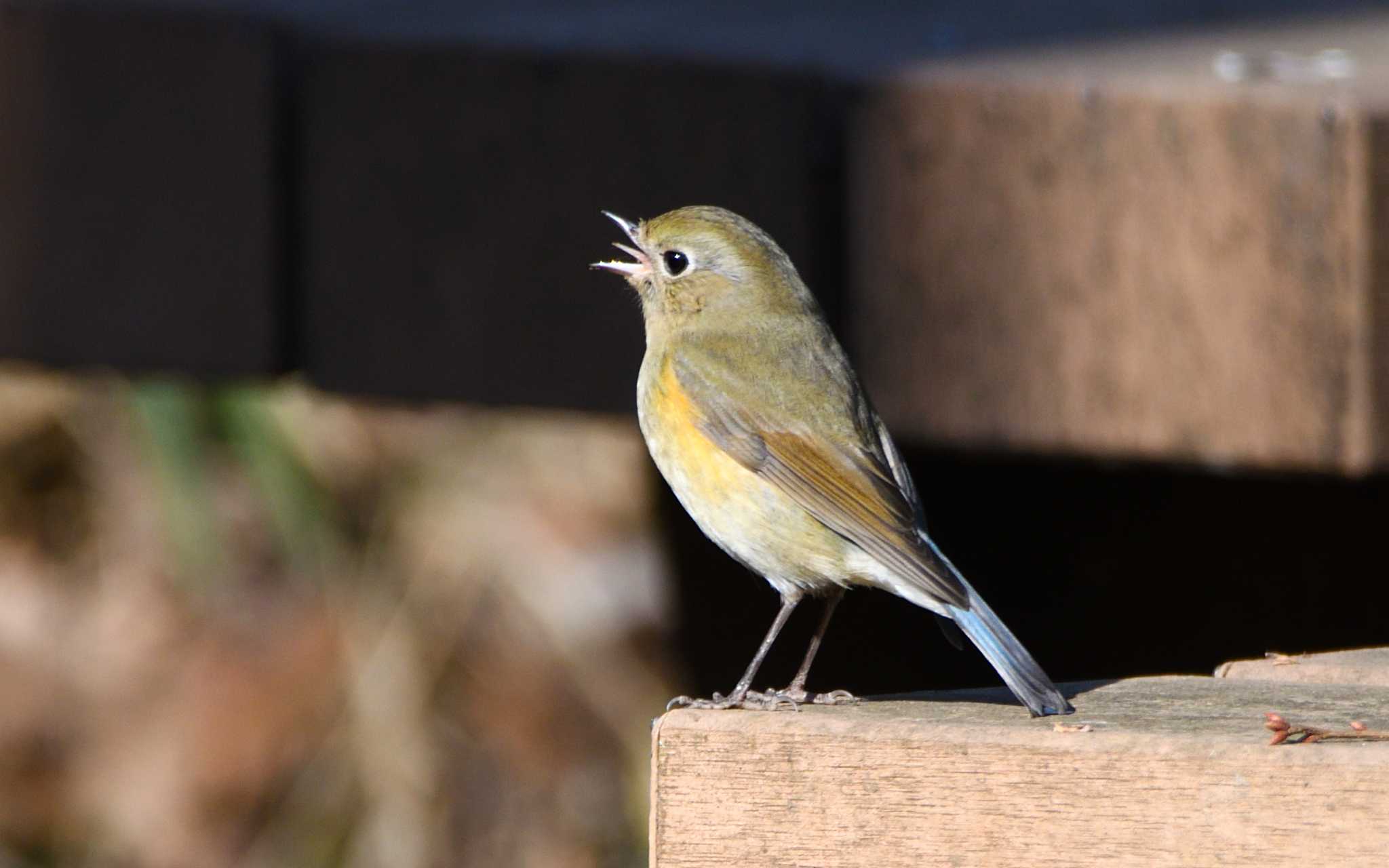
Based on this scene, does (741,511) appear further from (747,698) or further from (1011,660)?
(1011,660)

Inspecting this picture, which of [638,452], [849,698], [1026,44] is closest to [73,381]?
[638,452]

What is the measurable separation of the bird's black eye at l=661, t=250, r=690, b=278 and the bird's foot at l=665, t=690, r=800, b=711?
88 cm

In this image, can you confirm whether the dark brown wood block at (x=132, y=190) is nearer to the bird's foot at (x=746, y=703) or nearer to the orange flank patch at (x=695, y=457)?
the orange flank patch at (x=695, y=457)

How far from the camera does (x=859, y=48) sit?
4.21 metres

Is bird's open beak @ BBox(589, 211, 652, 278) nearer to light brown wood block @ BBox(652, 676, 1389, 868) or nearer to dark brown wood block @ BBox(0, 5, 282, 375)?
dark brown wood block @ BBox(0, 5, 282, 375)

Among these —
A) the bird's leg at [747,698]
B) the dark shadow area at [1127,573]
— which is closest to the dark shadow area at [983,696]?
the bird's leg at [747,698]

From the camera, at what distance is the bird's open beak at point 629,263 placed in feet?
12.0

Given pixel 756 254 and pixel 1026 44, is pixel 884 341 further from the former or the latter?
pixel 1026 44

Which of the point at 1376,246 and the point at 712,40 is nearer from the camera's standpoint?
the point at 1376,246

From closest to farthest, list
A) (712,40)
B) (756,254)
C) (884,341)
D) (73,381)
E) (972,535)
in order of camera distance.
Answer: (756,254) < (884,341) < (712,40) < (972,535) < (73,381)

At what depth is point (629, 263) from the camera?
3.70 m

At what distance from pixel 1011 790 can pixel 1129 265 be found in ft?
5.49

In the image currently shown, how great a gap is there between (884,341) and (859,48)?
0.74 metres

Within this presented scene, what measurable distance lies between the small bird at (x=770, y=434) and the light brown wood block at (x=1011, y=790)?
0.79 meters
